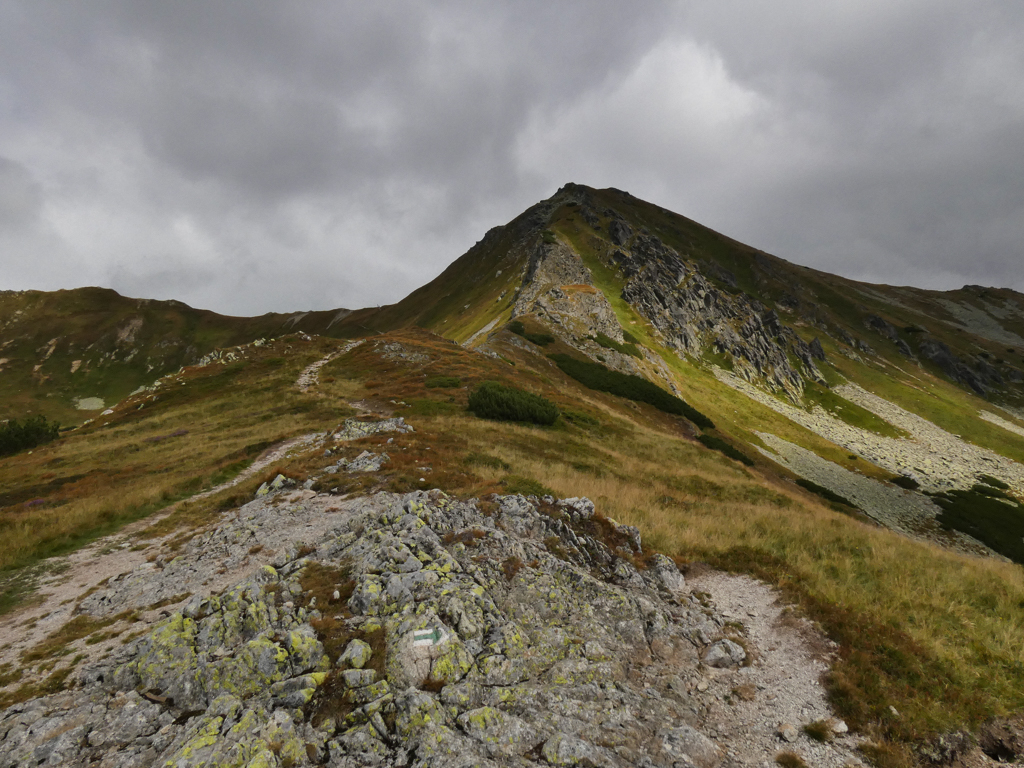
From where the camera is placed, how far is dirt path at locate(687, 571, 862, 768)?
741 centimetres

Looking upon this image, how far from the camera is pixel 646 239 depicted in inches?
4774

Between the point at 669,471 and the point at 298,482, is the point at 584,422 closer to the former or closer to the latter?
the point at 669,471

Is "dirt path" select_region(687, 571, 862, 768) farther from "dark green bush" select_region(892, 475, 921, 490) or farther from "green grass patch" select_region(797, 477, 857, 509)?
"dark green bush" select_region(892, 475, 921, 490)

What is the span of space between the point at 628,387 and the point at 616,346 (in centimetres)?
1473

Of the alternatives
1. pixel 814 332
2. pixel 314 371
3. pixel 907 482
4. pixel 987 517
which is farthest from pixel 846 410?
pixel 314 371

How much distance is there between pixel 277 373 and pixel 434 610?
53935 mm

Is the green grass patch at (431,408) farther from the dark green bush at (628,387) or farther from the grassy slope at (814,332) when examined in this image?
the grassy slope at (814,332)

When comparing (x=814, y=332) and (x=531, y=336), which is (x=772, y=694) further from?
(x=814, y=332)

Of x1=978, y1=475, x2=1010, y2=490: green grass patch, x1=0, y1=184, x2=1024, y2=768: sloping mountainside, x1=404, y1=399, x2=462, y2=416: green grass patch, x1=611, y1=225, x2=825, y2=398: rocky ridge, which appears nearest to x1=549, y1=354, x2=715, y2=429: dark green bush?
x1=0, y1=184, x2=1024, y2=768: sloping mountainside

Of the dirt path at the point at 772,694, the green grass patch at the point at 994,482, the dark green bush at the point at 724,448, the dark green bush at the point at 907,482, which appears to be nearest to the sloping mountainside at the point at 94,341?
the dark green bush at the point at 724,448

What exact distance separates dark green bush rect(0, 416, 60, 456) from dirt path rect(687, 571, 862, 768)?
174 feet

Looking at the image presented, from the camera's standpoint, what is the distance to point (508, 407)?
116 feet

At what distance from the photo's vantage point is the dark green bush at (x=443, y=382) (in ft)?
137

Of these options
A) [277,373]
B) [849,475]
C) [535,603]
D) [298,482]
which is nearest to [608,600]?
[535,603]
